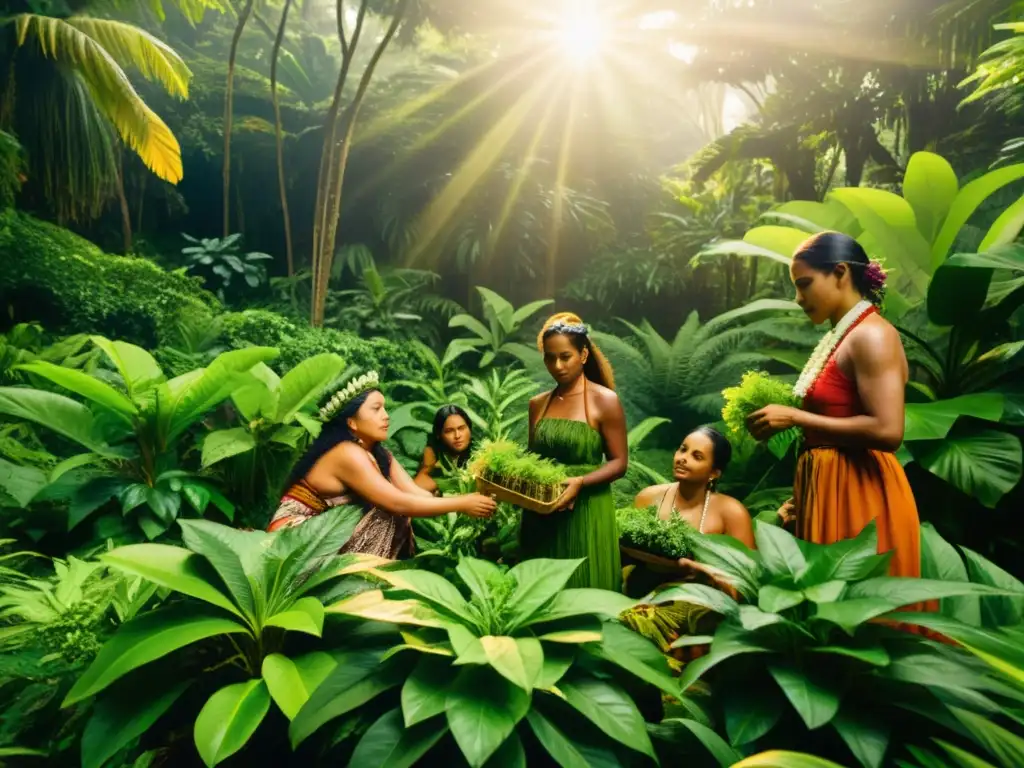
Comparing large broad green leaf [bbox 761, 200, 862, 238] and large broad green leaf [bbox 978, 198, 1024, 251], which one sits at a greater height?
large broad green leaf [bbox 978, 198, 1024, 251]

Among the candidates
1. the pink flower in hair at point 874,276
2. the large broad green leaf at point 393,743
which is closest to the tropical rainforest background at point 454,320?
the large broad green leaf at point 393,743

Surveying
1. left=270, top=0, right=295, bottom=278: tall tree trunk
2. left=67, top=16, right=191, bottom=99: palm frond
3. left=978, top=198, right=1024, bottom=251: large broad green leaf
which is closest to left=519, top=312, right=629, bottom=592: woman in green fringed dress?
left=978, top=198, right=1024, bottom=251: large broad green leaf

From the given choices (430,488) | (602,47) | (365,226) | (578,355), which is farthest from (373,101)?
(578,355)

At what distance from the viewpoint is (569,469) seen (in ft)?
7.27

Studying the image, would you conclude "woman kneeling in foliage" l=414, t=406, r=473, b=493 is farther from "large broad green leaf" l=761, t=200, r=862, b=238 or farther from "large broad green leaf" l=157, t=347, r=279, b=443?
"large broad green leaf" l=761, t=200, r=862, b=238

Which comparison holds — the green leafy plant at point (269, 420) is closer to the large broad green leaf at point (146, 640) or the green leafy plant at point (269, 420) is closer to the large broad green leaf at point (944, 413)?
the large broad green leaf at point (146, 640)

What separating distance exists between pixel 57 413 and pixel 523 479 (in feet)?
9.04

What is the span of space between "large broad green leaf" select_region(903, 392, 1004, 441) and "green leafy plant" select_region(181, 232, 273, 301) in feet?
21.9

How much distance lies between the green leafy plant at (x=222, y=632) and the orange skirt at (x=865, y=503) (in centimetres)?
142

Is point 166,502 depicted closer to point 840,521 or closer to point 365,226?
point 840,521

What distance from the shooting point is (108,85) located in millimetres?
5043

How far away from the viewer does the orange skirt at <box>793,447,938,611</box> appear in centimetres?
175

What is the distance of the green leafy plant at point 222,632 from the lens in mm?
1361

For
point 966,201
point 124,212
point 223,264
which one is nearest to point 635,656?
point 966,201
